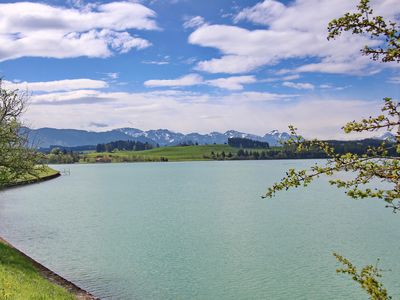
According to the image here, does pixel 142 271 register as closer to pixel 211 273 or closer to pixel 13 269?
pixel 211 273

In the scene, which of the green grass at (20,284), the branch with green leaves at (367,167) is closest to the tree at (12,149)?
the green grass at (20,284)

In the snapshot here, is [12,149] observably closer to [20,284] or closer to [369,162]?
[20,284]

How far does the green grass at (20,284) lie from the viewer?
1991 cm

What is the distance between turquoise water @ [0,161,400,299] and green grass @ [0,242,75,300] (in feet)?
18.8

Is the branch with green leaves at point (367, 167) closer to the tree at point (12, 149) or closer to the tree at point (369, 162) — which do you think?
the tree at point (369, 162)

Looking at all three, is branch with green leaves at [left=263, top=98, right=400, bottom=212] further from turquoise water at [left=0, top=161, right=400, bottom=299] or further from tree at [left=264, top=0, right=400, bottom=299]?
turquoise water at [left=0, top=161, right=400, bottom=299]

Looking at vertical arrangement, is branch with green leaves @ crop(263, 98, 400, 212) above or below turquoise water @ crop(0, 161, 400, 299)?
above

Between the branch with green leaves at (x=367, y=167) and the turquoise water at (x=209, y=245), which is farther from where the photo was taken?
the turquoise water at (x=209, y=245)

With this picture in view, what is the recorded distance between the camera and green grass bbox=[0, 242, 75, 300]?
19906mm

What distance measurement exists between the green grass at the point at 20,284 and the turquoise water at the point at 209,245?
5723 mm

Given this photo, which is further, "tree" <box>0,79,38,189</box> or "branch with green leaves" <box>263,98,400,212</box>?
"tree" <box>0,79,38,189</box>

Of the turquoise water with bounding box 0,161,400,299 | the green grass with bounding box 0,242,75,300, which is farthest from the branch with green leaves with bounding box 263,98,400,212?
the turquoise water with bounding box 0,161,400,299

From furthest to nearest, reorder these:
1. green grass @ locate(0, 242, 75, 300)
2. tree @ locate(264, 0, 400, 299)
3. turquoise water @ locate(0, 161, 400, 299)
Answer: turquoise water @ locate(0, 161, 400, 299) → green grass @ locate(0, 242, 75, 300) → tree @ locate(264, 0, 400, 299)

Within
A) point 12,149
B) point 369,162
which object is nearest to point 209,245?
point 12,149
